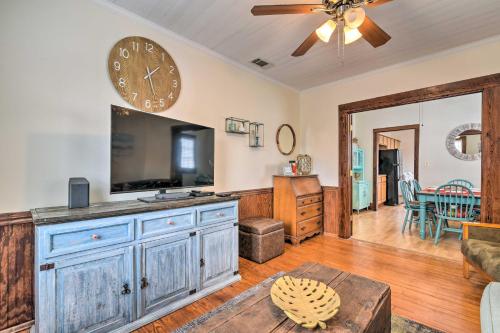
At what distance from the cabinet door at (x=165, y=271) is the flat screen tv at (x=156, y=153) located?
1.67 ft

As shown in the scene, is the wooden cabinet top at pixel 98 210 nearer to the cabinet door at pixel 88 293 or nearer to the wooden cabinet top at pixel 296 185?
the cabinet door at pixel 88 293

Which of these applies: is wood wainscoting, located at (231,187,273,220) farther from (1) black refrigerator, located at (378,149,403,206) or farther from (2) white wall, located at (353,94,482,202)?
(1) black refrigerator, located at (378,149,403,206)

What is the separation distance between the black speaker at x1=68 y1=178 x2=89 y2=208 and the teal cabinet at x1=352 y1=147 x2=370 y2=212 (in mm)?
5458

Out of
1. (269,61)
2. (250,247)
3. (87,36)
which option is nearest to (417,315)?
(250,247)

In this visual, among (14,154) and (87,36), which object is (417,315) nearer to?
(14,154)

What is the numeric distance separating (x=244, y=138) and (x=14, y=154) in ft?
7.92

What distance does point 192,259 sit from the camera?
2.06 m

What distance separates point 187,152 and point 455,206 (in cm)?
409

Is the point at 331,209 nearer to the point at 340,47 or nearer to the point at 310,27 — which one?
the point at 340,47

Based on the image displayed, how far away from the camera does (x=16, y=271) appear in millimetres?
1704

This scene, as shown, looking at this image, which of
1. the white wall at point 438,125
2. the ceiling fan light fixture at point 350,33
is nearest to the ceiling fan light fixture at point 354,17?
the ceiling fan light fixture at point 350,33

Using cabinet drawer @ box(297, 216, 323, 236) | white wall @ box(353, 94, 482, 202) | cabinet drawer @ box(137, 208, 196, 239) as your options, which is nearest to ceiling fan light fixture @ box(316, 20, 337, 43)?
cabinet drawer @ box(137, 208, 196, 239)

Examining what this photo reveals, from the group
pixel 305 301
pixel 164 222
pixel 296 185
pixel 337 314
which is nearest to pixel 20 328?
pixel 164 222

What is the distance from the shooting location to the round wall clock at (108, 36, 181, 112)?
219 centimetres
